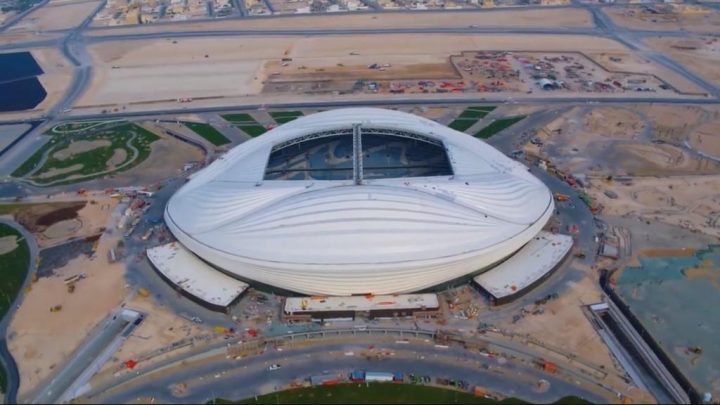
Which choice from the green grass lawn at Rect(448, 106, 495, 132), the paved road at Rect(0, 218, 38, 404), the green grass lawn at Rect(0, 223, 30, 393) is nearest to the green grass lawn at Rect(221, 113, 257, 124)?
the green grass lawn at Rect(448, 106, 495, 132)

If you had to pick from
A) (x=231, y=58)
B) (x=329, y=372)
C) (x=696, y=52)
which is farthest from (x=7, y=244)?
(x=696, y=52)

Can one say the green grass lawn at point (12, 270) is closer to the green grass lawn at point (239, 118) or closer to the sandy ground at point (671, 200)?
the green grass lawn at point (239, 118)

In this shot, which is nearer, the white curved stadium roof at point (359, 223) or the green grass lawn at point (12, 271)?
the white curved stadium roof at point (359, 223)

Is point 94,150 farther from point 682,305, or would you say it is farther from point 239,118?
point 682,305

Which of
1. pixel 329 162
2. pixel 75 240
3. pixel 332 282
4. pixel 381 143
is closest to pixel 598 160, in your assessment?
pixel 381 143

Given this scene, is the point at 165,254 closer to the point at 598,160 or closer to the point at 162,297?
the point at 162,297

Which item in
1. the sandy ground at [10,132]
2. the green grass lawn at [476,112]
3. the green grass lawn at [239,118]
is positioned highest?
the sandy ground at [10,132]

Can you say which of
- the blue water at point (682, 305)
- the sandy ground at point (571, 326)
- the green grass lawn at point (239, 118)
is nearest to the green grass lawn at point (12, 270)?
the green grass lawn at point (239, 118)
